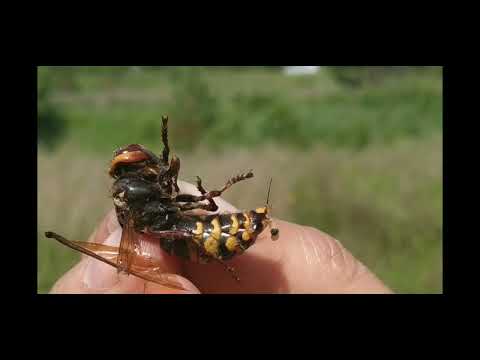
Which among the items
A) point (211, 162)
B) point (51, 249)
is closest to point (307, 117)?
point (211, 162)

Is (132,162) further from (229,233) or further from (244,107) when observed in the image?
(244,107)

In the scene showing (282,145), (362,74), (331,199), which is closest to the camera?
(331,199)

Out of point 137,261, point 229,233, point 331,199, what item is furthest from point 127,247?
point 331,199

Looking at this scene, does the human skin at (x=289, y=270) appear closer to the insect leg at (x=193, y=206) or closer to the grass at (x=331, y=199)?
the insect leg at (x=193, y=206)

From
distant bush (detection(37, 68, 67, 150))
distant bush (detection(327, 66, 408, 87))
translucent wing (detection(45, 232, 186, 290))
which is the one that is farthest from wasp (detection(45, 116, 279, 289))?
distant bush (detection(327, 66, 408, 87))

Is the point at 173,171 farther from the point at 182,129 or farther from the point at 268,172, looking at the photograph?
the point at 182,129
